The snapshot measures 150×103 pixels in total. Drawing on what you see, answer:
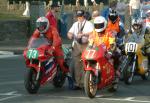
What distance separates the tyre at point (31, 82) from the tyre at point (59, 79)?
96 cm

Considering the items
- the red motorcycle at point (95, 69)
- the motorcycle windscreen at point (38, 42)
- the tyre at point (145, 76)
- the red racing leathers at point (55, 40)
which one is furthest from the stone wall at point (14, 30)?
the red motorcycle at point (95, 69)

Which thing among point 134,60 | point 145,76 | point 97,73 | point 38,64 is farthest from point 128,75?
point 38,64

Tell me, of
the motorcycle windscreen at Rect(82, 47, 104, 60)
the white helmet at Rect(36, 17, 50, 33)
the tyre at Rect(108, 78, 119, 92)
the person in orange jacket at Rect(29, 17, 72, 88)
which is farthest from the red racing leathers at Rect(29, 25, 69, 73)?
the tyre at Rect(108, 78, 119, 92)

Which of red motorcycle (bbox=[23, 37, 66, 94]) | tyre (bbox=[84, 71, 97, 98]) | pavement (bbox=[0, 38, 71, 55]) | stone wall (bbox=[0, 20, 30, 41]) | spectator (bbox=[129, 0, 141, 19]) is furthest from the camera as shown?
spectator (bbox=[129, 0, 141, 19])

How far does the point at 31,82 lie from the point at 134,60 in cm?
330

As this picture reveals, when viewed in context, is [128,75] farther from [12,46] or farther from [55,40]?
[12,46]

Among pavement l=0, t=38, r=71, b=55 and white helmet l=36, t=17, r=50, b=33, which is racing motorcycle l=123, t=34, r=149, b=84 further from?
pavement l=0, t=38, r=71, b=55

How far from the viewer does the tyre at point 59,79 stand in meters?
14.4

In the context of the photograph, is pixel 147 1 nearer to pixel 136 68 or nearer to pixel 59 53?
pixel 136 68

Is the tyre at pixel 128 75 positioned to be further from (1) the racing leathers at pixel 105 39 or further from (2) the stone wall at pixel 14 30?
(2) the stone wall at pixel 14 30

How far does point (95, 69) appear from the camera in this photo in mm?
12867

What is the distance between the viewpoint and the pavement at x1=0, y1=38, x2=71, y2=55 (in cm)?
2498

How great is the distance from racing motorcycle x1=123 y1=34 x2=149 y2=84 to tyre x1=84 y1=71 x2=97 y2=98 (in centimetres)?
256

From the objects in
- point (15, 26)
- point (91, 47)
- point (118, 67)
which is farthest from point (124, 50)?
point (15, 26)
